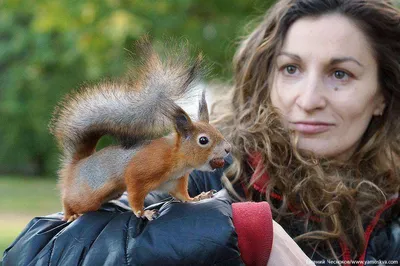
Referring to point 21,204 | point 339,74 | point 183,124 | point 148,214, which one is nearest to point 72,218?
point 148,214

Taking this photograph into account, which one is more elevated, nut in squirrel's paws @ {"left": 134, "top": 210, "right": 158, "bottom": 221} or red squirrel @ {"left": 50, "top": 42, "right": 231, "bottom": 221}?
red squirrel @ {"left": 50, "top": 42, "right": 231, "bottom": 221}

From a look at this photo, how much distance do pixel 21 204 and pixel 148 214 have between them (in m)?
10.7

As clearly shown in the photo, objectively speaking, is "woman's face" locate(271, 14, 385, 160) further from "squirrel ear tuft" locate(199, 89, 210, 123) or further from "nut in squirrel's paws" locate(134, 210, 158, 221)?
"nut in squirrel's paws" locate(134, 210, 158, 221)

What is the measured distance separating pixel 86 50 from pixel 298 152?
4.61m

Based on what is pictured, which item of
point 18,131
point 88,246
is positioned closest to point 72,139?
point 88,246

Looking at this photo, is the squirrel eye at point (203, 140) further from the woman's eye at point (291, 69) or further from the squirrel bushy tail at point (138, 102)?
the woman's eye at point (291, 69)

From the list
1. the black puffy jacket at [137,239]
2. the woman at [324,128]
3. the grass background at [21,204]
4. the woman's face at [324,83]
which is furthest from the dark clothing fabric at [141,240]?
the grass background at [21,204]

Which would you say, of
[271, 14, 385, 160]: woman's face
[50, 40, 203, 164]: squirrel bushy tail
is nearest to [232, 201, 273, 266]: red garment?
[50, 40, 203, 164]: squirrel bushy tail

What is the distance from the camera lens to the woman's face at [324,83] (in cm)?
225

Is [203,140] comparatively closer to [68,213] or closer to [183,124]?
[183,124]

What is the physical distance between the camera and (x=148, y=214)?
1428 millimetres

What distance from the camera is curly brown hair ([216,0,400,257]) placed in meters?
2.20

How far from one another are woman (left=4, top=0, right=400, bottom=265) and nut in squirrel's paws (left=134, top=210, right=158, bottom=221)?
0.37m

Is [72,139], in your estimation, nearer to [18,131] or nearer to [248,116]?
[248,116]
